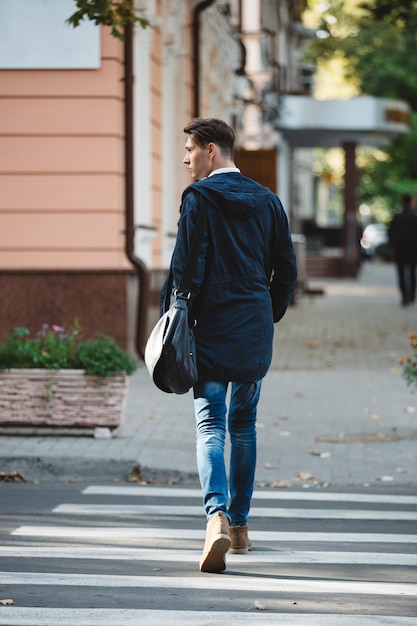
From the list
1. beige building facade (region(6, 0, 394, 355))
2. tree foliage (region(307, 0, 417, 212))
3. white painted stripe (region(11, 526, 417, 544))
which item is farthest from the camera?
tree foliage (region(307, 0, 417, 212))

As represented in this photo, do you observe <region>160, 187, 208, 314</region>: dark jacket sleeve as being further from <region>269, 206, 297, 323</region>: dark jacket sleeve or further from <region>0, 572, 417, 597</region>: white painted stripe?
<region>0, 572, 417, 597</region>: white painted stripe

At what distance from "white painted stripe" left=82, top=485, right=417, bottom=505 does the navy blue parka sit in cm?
225

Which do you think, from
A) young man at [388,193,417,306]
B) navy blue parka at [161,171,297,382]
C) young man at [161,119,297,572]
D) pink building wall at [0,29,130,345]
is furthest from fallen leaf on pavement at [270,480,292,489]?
young man at [388,193,417,306]

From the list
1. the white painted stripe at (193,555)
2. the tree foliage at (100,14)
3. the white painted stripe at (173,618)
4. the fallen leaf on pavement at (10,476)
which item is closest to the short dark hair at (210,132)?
the white painted stripe at (193,555)

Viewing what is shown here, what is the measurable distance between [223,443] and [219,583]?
2.08ft

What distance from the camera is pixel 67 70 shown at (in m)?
14.5

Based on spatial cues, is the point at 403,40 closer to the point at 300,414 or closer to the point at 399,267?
the point at 399,267

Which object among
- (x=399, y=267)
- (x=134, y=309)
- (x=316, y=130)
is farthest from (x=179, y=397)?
(x=316, y=130)

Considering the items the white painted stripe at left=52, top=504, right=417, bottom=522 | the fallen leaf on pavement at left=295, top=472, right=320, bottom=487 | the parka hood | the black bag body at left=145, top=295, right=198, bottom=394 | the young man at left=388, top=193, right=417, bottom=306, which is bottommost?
the young man at left=388, top=193, right=417, bottom=306

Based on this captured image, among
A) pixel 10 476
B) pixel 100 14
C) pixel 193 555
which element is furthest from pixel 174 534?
pixel 100 14

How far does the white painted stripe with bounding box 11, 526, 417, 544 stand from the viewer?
6777 mm

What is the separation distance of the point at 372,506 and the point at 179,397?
4.87 m

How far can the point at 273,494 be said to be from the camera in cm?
831

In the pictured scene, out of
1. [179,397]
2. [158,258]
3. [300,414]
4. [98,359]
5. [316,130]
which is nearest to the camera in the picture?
[98,359]
